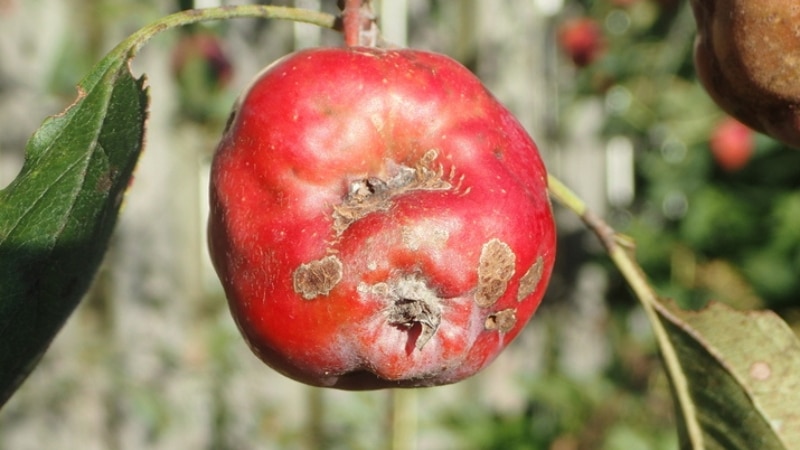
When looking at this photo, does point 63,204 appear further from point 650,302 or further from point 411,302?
point 650,302

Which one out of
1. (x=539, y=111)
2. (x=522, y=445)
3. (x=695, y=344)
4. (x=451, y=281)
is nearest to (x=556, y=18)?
(x=539, y=111)

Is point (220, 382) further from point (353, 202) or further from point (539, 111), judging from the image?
point (353, 202)

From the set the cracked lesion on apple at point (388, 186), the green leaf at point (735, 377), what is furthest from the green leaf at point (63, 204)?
the green leaf at point (735, 377)

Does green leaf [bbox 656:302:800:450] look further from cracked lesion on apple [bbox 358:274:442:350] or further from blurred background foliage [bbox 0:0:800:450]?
blurred background foliage [bbox 0:0:800:450]

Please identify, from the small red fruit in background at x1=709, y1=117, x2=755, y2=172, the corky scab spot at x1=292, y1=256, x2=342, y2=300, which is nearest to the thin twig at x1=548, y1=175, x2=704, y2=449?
the corky scab spot at x1=292, y1=256, x2=342, y2=300

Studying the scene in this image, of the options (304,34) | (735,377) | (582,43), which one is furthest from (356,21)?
(582,43)

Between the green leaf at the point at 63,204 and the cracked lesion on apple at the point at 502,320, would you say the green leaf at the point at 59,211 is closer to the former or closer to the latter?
the green leaf at the point at 63,204
